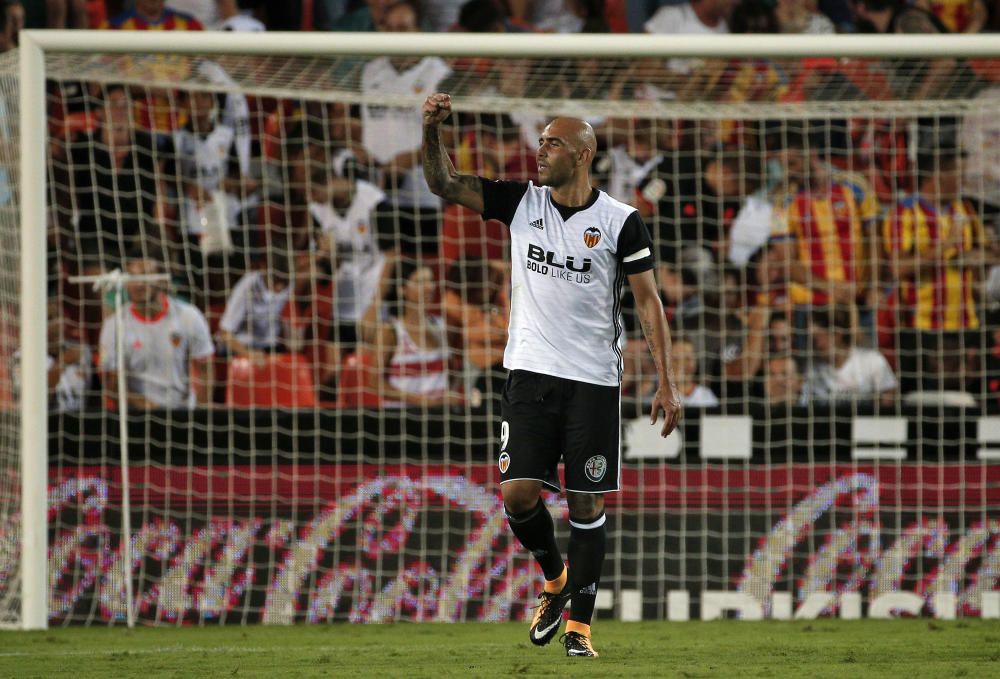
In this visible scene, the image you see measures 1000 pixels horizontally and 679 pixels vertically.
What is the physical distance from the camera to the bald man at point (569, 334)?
17.7ft

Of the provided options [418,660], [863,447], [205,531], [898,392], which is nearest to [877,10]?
[898,392]

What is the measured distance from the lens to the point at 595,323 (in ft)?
17.9

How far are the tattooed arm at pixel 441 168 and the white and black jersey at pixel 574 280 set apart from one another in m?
0.06

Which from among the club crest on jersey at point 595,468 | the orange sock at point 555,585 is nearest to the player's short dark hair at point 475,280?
the orange sock at point 555,585

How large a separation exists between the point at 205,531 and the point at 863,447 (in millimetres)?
4101

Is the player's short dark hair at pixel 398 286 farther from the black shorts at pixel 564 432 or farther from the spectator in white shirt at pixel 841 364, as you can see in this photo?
the black shorts at pixel 564 432

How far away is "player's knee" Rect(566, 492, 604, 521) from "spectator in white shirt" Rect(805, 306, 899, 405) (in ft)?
14.4

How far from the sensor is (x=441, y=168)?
17.7ft

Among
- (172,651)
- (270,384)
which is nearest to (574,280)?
(172,651)

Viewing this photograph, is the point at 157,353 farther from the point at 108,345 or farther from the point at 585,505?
the point at 585,505

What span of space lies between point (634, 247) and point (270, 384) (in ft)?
14.8

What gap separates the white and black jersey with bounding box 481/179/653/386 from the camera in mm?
5430

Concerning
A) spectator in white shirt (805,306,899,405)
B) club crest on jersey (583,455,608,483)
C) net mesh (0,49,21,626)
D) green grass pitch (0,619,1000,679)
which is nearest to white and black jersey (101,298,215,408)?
net mesh (0,49,21,626)

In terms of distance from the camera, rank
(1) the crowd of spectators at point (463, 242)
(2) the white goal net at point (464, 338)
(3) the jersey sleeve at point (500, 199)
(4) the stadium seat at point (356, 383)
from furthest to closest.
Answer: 1. (1) the crowd of spectators at point (463, 242)
2. (4) the stadium seat at point (356, 383)
3. (2) the white goal net at point (464, 338)
4. (3) the jersey sleeve at point (500, 199)
